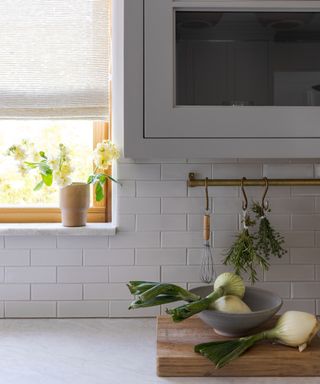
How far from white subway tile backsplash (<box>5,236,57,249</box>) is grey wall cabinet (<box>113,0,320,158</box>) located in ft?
1.78

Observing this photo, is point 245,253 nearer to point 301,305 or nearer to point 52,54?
point 301,305

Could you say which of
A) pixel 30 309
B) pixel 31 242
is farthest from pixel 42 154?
pixel 30 309

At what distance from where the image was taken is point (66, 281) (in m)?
1.55

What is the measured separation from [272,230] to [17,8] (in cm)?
109

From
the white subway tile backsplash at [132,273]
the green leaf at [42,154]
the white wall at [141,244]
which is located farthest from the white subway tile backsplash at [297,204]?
the green leaf at [42,154]

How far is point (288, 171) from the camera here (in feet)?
5.06

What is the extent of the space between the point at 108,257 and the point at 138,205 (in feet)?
0.64

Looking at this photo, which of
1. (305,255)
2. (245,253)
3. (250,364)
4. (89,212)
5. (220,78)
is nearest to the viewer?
(250,364)

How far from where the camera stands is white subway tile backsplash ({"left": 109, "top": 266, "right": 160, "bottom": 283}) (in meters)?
1.54

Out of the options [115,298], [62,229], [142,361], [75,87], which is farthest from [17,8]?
[142,361]

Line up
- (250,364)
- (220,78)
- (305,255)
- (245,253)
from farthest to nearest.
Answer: (305,255)
(245,253)
(220,78)
(250,364)

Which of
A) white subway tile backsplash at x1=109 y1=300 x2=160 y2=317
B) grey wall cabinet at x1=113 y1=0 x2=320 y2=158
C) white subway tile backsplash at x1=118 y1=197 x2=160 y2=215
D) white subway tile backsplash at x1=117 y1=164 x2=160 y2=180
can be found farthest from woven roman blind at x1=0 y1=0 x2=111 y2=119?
white subway tile backsplash at x1=109 y1=300 x2=160 y2=317

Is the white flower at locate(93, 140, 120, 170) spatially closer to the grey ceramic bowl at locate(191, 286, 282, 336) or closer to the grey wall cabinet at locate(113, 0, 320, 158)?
the grey wall cabinet at locate(113, 0, 320, 158)

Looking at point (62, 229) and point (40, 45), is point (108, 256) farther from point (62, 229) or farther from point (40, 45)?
point (40, 45)
